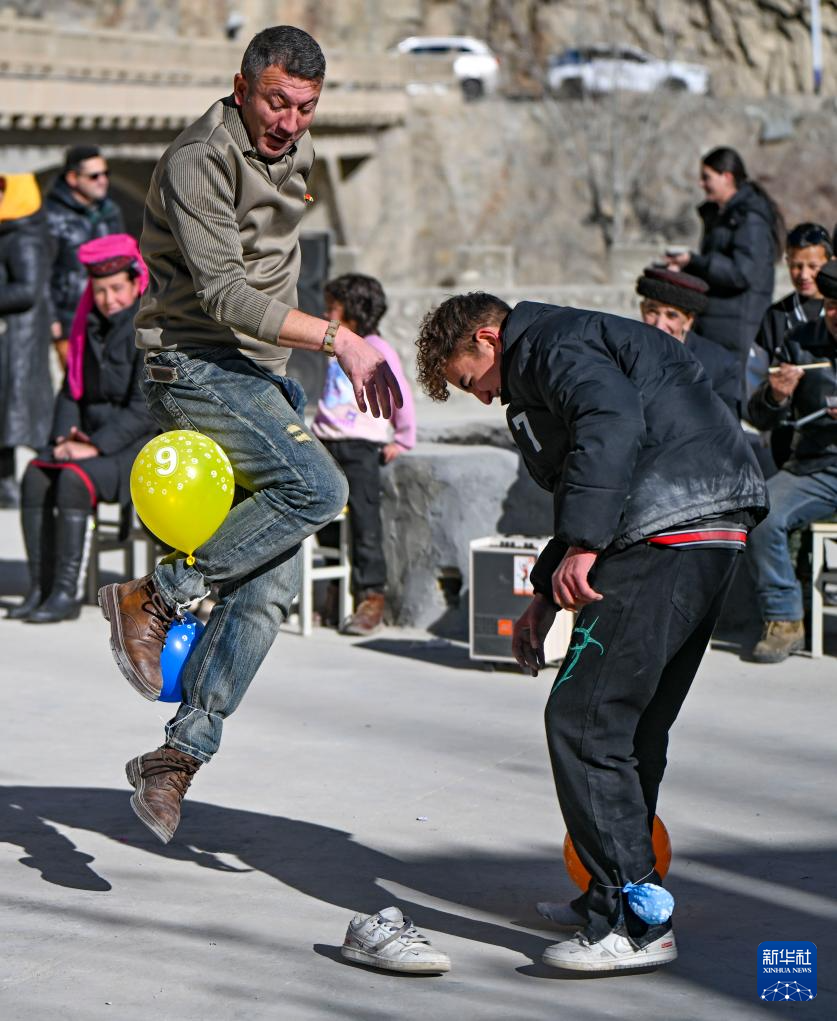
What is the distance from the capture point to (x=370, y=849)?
15.1 feet

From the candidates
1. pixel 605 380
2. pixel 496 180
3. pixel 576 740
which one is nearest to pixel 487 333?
pixel 605 380

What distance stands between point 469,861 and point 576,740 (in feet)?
3.03

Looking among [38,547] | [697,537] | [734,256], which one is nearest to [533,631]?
[697,537]

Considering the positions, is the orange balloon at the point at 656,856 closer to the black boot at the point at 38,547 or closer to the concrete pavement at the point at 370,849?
the concrete pavement at the point at 370,849

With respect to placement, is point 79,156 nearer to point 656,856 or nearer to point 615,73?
point 656,856

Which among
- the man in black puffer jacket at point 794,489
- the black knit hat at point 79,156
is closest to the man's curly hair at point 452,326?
the man in black puffer jacket at point 794,489

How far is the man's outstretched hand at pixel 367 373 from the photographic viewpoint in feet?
12.9

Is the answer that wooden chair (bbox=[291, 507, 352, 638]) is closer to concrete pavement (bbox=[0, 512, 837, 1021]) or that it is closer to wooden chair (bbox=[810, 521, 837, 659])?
concrete pavement (bbox=[0, 512, 837, 1021])

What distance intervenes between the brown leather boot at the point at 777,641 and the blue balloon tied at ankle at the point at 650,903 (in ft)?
11.1

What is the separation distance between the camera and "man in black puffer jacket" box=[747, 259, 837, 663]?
6.93m

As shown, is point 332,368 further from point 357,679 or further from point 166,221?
point 166,221

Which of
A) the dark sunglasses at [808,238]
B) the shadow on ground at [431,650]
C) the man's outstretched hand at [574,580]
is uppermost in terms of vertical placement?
the dark sunglasses at [808,238]

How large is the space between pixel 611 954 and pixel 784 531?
11.6ft

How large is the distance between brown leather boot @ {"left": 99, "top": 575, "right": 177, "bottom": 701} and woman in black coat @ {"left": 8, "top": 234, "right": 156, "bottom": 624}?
369 centimetres
